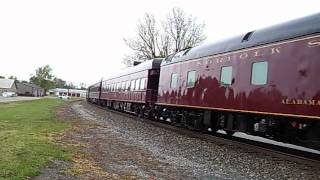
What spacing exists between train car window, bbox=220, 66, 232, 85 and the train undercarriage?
37.2 inches

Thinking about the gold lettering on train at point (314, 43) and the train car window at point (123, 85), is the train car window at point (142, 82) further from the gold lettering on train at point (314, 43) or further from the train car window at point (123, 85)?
the gold lettering on train at point (314, 43)

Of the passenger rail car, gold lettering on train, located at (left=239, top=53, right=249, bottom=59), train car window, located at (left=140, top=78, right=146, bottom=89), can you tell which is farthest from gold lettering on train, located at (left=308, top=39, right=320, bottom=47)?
train car window, located at (left=140, top=78, right=146, bottom=89)

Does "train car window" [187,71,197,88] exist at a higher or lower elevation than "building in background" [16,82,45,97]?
lower

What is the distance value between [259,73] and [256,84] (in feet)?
1.00

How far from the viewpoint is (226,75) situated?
583 inches

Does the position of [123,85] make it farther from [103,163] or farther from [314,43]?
[103,163]

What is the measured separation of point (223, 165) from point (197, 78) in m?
7.16

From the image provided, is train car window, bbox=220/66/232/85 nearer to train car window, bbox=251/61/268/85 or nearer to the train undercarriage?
the train undercarriage

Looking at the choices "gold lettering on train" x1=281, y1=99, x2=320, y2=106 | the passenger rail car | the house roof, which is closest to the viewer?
"gold lettering on train" x1=281, y1=99, x2=320, y2=106

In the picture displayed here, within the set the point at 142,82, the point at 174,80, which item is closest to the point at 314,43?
the point at 174,80

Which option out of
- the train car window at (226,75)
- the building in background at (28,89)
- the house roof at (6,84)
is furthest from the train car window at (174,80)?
the building in background at (28,89)

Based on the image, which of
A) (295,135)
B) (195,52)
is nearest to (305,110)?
(295,135)

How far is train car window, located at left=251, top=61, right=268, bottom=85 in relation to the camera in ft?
41.1

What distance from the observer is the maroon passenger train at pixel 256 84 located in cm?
1088
